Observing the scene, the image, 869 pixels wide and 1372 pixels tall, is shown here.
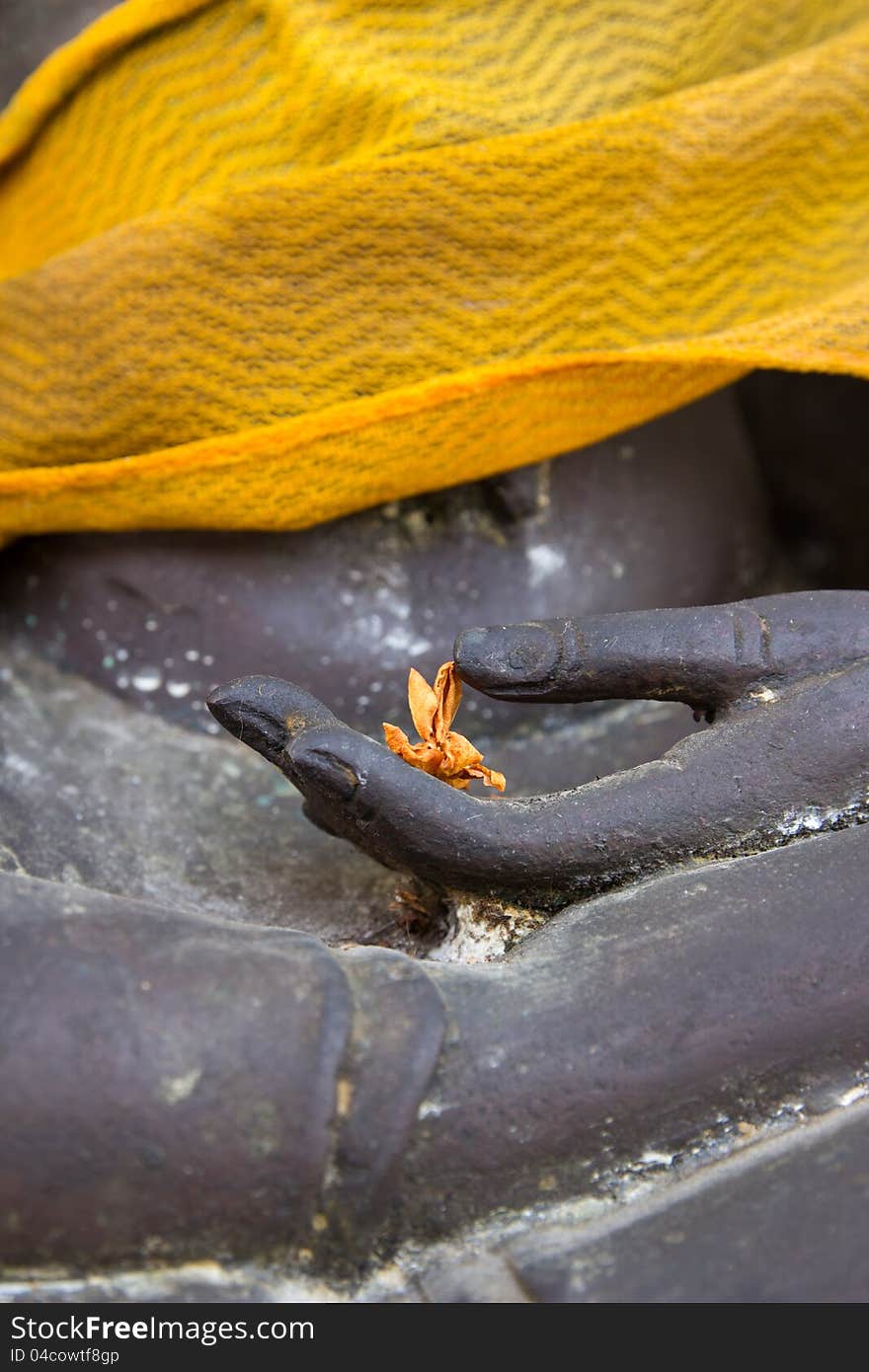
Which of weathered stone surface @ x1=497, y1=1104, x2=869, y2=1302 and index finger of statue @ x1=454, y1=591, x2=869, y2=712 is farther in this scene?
index finger of statue @ x1=454, y1=591, x2=869, y2=712

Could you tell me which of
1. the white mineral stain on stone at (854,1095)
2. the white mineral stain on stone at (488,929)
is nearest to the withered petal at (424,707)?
the white mineral stain on stone at (488,929)

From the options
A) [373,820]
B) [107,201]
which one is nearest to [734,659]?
[373,820]

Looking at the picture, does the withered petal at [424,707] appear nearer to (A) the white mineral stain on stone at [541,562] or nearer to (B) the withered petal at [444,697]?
(B) the withered petal at [444,697]

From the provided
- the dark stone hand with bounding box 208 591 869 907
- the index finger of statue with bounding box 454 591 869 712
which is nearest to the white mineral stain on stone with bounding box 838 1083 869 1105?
the dark stone hand with bounding box 208 591 869 907

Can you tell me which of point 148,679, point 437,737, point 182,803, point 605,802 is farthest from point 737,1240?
point 148,679

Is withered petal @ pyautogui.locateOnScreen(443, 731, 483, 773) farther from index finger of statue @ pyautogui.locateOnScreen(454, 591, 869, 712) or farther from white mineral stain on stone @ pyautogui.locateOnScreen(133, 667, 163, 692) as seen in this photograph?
white mineral stain on stone @ pyautogui.locateOnScreen(133, 667, 163, 692)

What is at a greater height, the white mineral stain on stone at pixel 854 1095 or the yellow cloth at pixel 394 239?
the yellow cloth at pixel 394 239
